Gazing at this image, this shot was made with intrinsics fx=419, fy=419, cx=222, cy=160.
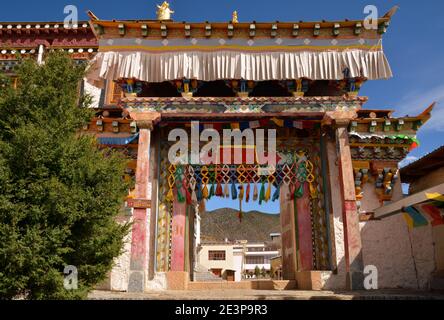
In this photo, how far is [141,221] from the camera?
12.0 m

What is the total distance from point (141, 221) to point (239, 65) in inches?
224

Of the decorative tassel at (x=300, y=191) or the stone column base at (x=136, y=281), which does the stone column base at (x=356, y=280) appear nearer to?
the decorative tassel at (x=300, y=191)

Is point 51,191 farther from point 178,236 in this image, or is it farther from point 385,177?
point 385,177

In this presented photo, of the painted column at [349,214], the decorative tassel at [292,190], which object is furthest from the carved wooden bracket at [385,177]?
the decorative tassel at [292,190]

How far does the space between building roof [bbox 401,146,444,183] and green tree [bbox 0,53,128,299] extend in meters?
9.98

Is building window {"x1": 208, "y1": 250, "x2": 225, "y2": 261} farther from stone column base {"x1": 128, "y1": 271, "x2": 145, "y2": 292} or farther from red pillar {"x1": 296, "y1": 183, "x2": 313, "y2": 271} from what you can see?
stone column base {"x1": 128, "y1": 271, "x2": 145, "y2": 292}

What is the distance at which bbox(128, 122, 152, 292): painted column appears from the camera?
37.8 ft

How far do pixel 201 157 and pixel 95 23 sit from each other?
17.7 ft

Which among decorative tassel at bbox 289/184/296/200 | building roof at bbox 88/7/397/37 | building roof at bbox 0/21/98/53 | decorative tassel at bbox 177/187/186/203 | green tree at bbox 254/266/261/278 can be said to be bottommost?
green tree at bbox 254/266/261/278

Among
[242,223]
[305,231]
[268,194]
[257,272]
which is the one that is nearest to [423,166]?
[305,231]

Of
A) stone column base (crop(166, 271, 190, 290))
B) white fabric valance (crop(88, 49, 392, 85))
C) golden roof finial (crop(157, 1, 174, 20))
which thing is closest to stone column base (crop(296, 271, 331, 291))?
stone column base (crop(166, 271, 190, 290))

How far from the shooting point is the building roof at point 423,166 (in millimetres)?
13414

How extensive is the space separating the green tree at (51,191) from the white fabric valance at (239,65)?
4157 mm
